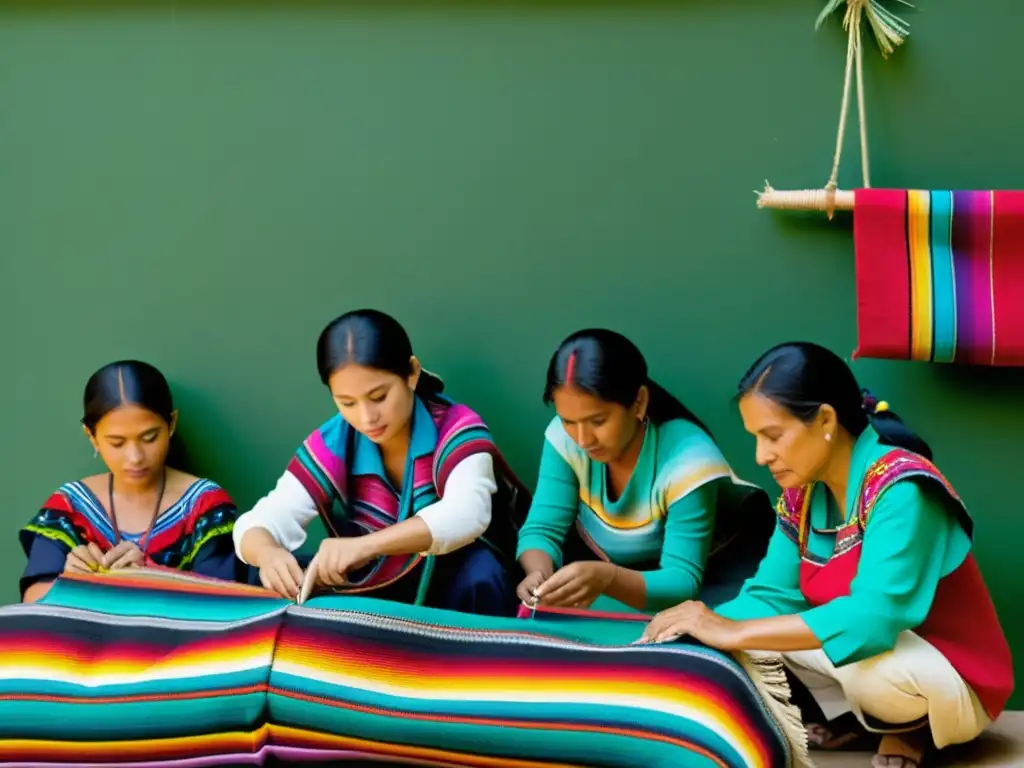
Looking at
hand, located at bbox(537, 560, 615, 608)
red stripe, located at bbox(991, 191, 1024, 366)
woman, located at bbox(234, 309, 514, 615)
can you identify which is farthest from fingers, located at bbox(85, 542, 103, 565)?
red stripe, located at bbox(991, 191, 1024, 366)

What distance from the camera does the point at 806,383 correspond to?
2.40 metres

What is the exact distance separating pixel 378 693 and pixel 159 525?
1.13 meters

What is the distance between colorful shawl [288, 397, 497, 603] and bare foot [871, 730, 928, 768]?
1.11 m

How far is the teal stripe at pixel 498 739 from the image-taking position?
2201mm

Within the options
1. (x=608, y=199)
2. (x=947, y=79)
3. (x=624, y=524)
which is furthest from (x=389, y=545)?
(x=947, y=79)

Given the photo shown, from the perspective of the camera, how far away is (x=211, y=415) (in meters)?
3.39

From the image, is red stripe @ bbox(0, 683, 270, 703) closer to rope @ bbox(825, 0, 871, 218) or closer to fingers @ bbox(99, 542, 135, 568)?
fingers @ bbox(99, 542, 135, 568)

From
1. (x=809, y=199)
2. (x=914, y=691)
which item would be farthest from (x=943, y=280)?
(x=914, y=691)

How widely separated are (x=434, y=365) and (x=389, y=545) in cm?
73

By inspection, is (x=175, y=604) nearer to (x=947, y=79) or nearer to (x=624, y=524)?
(x=624, y=524)

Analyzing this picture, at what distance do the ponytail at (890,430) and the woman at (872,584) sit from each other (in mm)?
10

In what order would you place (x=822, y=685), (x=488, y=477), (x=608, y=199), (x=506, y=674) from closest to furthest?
1. (x=506, y=674)
2. (x=822, y=685)
3. (x=488, y=477)
4. (x=608, y=199)

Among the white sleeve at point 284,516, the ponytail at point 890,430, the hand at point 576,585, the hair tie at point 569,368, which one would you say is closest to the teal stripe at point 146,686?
the white sleeve at point 284,516

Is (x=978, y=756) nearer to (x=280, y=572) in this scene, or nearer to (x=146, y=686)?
(x=280, y=572)
